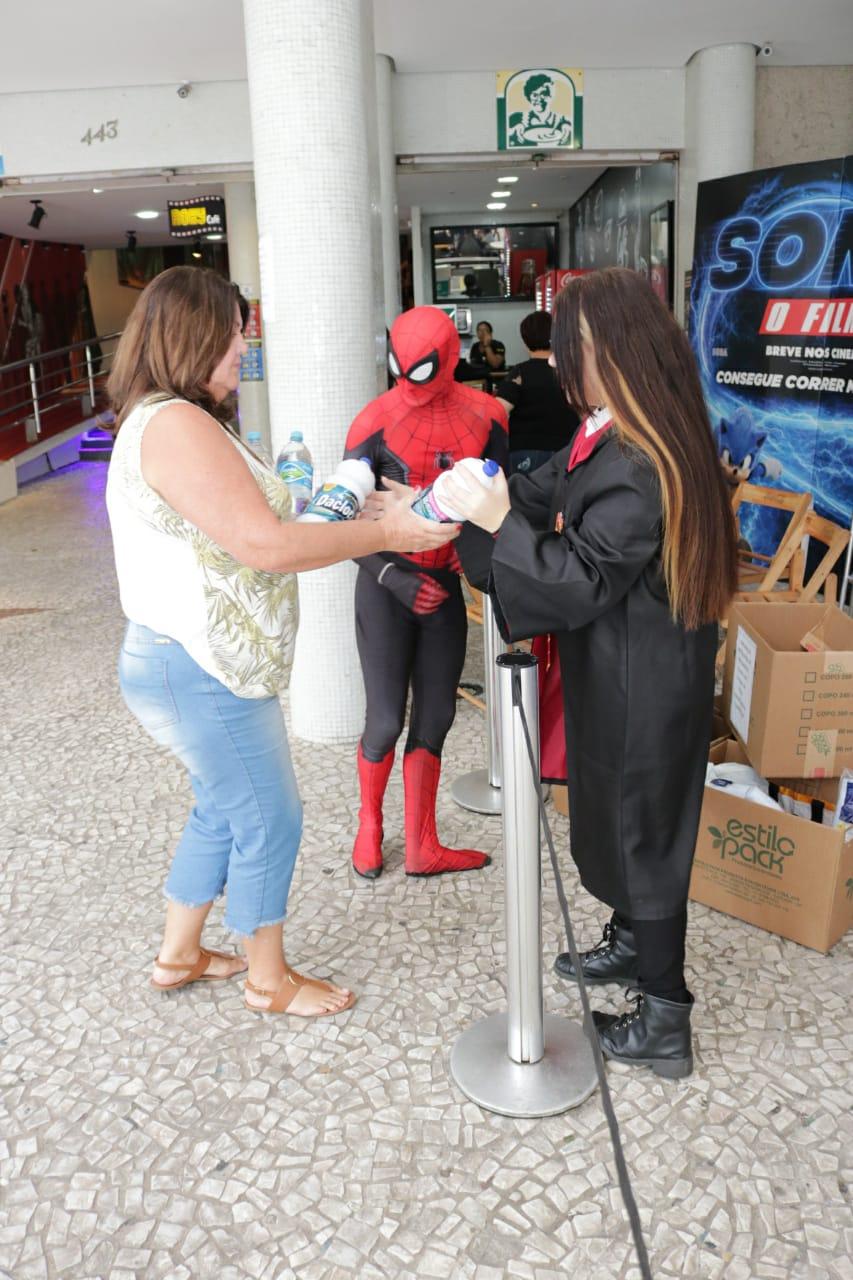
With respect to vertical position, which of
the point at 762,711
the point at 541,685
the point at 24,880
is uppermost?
the point at 541,685

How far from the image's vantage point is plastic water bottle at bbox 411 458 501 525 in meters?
1.66

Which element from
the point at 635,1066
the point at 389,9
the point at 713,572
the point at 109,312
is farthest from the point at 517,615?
the point at 109,312

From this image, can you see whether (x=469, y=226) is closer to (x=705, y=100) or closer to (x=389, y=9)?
(x=705, y=100)

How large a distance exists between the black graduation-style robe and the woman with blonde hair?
20cm

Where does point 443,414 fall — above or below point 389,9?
below

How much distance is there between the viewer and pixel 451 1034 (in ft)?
7.18

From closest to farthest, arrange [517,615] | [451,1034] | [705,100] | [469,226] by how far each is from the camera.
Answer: [517,615] → [451,1034] → [705,100] → [469,226]

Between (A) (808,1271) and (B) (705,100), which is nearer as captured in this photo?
(A) (808,1271)

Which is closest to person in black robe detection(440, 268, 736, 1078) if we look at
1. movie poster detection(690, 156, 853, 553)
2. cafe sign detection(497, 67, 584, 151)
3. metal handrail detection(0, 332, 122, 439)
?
movie poster detection(690, 156, 853, 553)

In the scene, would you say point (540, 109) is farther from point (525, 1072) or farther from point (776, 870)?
point (525, 1072)

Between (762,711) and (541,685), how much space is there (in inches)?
29.3

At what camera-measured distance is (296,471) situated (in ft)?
6.95

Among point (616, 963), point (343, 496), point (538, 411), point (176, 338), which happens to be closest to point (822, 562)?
point (538, 411)

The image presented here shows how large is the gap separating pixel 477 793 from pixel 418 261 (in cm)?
1129
